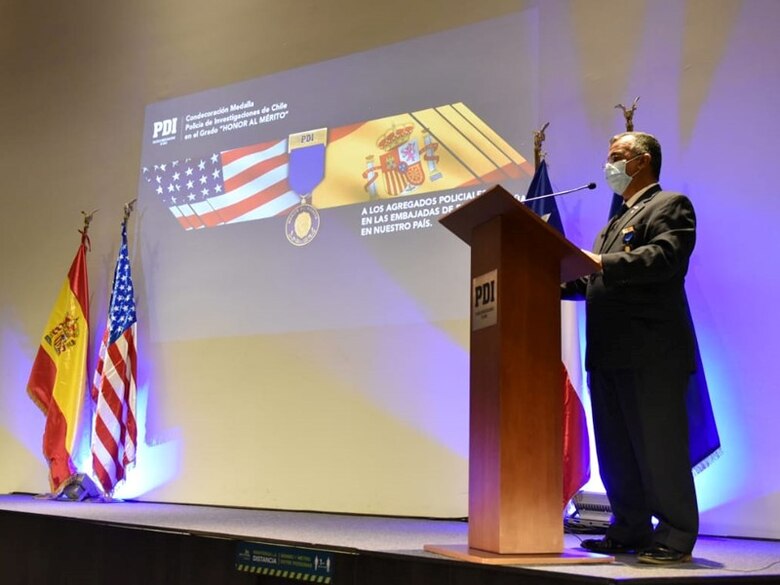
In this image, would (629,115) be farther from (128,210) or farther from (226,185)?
(128,210)

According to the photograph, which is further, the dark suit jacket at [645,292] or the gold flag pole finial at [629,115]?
the gold flag pole finial at [629,115]

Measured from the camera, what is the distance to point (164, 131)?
486 cm

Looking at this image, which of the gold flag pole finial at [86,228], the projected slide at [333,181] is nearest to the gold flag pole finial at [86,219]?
the gold flag pole finial at [86,228]

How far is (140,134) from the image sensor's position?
4.95 metres

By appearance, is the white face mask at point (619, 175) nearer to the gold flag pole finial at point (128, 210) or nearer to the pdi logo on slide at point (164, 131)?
the pdi logo on slide at point (164, 131)

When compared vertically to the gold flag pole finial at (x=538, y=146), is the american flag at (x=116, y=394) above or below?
below

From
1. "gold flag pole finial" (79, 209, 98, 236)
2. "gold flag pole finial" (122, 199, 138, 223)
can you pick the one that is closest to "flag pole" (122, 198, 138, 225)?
"gold flag pole finial" (122, 199, 138, 223)

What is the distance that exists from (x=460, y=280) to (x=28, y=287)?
2975 mm

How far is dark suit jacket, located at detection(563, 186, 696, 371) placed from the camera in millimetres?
2271

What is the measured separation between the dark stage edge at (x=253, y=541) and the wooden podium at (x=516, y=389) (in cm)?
9

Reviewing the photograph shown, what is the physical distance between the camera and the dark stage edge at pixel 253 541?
1977 millimetres

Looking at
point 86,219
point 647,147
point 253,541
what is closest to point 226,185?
point 86,219

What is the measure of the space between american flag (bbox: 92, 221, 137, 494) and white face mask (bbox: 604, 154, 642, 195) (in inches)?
115

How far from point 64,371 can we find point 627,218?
3453mm
